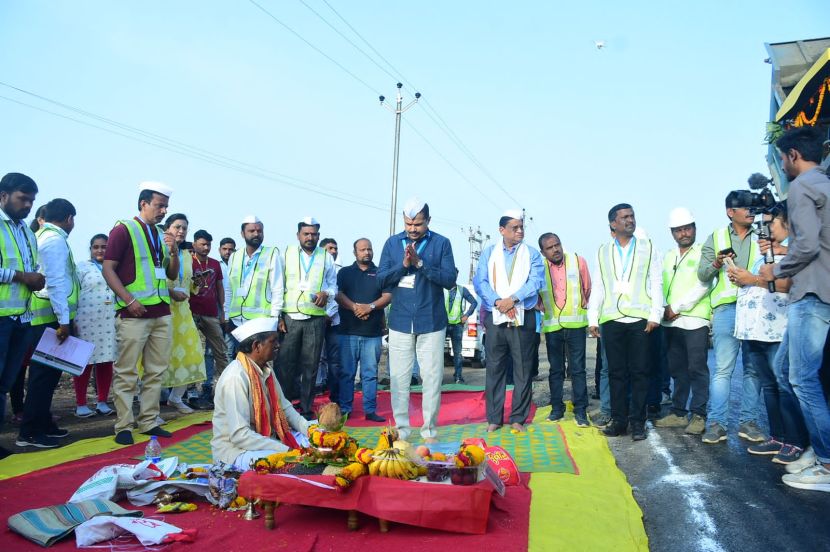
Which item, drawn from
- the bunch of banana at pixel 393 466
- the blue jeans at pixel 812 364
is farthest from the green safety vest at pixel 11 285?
the blue jeans at pixel 812 364

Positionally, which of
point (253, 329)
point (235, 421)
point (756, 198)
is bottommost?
point (235, 421)

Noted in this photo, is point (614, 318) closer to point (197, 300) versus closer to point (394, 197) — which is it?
point (197, 300)

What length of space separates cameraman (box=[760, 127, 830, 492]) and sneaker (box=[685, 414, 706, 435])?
1.49 meters

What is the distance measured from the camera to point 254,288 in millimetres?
7578

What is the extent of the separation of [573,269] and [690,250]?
138 centimetres

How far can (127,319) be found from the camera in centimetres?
579

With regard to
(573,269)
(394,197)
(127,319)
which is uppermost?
(394,197)

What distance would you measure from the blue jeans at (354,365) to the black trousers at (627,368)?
2735 millimetres

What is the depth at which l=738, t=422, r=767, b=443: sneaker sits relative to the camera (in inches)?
214

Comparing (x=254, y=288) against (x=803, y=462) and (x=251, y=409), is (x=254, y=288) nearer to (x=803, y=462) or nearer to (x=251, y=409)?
(x=251, y=409)

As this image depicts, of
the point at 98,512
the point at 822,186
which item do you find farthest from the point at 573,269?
the point at 98,512

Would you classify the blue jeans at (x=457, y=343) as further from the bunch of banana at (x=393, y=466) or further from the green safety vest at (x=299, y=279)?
the bunch of banana at (x=393, y=466)

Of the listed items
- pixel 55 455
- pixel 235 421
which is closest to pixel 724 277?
pixel 235 421

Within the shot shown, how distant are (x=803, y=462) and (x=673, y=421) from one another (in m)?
1.86
